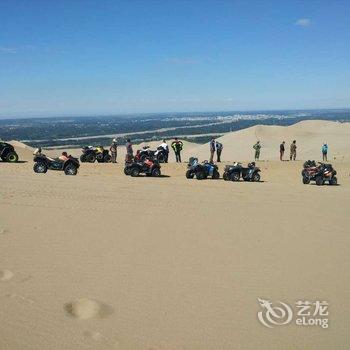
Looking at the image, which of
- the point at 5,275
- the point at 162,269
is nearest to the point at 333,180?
the point at 162,269

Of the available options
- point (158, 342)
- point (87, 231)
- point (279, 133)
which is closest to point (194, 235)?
point (87, 231)

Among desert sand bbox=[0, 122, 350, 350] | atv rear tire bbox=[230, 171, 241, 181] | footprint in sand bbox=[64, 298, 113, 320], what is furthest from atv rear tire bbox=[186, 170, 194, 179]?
footprint in sand bbox=[64, 298, 113, 320]

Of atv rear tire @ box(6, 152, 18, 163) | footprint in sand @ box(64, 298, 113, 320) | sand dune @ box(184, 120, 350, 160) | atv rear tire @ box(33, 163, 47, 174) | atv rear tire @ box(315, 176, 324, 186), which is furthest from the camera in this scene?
sand dune @ box(184, 120, 350, 160)

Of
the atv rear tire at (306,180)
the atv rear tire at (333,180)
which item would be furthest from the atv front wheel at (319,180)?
the atv rear tire at (333,180)

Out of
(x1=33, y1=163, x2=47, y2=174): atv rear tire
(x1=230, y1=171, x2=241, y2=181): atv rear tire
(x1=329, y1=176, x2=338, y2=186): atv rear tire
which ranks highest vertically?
(x1=33, y1=163, x2=47, y2=174): atv rear tire

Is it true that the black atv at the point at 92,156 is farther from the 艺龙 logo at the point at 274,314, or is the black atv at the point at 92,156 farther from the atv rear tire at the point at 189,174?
the 艺龙 logo at the point at 274,314

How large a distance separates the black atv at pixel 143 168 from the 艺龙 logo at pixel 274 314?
1208cm

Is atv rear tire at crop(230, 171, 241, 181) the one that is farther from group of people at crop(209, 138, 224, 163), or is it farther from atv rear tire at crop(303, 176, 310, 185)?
group of people at crop(209, 138, 224, 163)

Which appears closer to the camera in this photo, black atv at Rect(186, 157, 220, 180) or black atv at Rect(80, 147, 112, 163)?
black atv at Rect(186, 157, 220, 180)

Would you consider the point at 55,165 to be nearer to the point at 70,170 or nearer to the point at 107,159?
the point at 70,170

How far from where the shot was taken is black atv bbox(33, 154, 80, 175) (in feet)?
53.7

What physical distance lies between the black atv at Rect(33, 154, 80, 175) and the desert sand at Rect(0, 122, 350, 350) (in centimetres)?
566

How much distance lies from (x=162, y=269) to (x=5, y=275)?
71.4 inches

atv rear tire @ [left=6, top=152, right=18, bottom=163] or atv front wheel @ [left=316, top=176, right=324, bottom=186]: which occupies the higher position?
atv rear tire @ [left=6, top=152, right=18, bottom=163]
